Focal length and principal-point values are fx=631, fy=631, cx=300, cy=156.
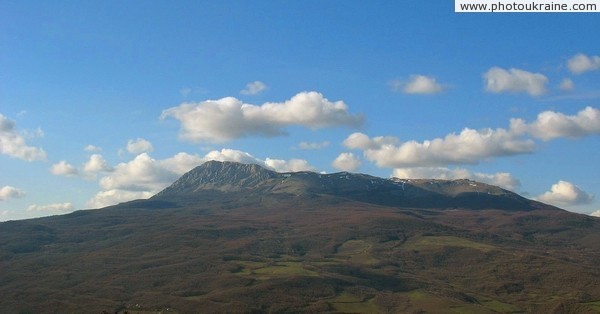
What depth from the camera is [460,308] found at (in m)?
183

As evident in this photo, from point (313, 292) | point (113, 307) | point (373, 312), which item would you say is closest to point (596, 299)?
point (373, 312)

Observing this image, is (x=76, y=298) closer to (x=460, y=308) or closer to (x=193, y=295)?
(x=193, y=295)

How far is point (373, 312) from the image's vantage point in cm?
17250

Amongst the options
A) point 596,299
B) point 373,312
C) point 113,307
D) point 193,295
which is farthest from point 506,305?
point 113,307

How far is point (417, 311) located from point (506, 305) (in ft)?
122

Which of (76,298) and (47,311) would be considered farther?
(76,298)

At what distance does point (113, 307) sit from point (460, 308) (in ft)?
322

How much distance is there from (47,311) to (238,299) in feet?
174

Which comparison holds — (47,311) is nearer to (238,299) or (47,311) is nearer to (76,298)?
(76,298)

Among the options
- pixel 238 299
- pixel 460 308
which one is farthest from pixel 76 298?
pixel 460 308

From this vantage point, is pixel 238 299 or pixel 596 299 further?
pixel 596 299

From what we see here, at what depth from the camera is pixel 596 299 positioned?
197 meters

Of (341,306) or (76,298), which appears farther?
(76,298)

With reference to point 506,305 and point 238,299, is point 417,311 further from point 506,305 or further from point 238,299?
point 238,299
